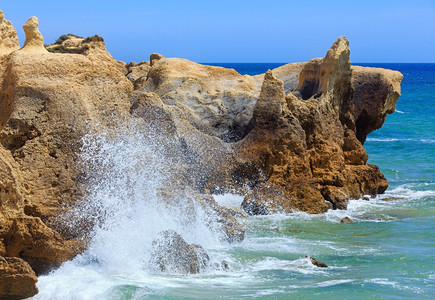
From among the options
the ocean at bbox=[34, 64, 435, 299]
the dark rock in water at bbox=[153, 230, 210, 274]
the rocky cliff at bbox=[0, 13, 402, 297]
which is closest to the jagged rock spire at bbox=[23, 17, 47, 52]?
the rocky cliff at bbox=[0, 13, 402, 297]

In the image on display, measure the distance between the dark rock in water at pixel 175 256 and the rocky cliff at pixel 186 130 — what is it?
0.85 m

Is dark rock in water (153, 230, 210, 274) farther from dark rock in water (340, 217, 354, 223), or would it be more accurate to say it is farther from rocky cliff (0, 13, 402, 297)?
dark rock in water (340, 217, 354, 223)

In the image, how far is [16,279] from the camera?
655 cm

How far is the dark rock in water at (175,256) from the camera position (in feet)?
26.0

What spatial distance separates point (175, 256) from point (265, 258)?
1518 millimetres

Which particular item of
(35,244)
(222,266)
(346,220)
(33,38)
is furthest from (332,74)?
(35,244)

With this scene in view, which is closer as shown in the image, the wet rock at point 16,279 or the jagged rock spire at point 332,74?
the wet rock at point 16,279

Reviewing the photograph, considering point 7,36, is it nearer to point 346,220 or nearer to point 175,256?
point 175,256

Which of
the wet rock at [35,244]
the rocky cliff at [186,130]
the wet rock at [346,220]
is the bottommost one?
the wet rock at [35,244]

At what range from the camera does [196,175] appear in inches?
503

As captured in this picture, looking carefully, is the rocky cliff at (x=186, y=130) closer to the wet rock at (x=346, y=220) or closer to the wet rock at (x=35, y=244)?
the wet rock at (x=35, y=244)

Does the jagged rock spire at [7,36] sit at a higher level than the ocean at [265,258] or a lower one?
higher

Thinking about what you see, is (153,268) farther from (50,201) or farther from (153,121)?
(153,121)

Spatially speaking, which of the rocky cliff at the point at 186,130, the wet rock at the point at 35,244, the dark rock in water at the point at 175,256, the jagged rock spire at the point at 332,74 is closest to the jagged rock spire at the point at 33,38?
the rocky cliff at the point at 186,130
